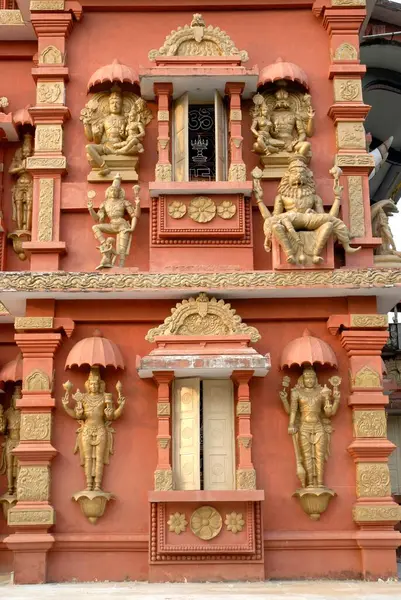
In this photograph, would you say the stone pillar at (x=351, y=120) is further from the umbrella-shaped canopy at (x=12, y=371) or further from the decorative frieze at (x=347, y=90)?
the umbrella-shaped canopy at (x=12, y=371)

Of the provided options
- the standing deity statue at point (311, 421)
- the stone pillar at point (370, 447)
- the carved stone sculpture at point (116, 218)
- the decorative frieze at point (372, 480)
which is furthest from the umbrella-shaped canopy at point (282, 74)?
the decorative frieze at point (372, 480)

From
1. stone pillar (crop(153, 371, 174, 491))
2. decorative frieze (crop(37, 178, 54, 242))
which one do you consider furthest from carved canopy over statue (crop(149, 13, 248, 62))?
stone pillar (crop(153, 371, 174, 491))

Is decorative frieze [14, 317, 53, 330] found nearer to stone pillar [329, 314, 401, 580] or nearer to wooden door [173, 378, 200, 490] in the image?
wooden door [173, 378, 200, 490]

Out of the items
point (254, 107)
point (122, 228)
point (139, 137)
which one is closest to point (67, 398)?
point (122, 228)

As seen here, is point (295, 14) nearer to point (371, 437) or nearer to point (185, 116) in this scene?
point (185, 116)

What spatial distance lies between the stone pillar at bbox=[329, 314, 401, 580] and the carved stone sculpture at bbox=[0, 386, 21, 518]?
4455 mm

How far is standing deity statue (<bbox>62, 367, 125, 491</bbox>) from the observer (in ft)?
35.2

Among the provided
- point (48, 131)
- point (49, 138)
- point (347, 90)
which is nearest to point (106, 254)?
point (49, 138)

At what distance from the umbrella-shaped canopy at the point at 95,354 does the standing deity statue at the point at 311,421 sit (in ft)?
7.18

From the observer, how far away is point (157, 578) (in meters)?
10.2

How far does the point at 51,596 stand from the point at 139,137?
6022mm

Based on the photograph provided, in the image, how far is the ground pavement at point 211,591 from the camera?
8953 millimetres

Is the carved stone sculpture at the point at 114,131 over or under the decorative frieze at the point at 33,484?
over

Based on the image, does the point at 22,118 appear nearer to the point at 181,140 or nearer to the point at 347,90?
the point at 181,140
